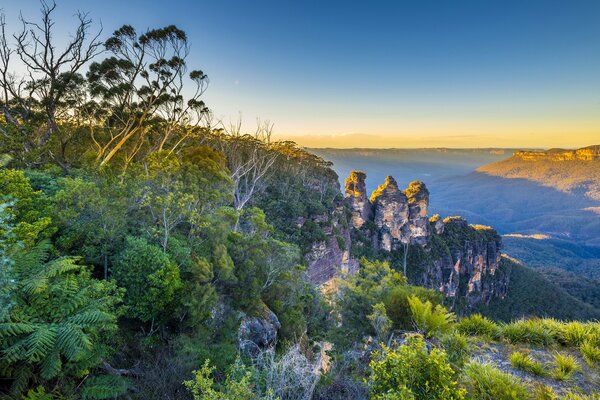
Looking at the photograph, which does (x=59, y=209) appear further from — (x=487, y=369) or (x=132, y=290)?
(x=487, y=369)

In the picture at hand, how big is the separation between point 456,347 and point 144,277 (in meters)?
9.41

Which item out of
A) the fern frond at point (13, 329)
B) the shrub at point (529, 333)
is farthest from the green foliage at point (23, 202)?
the shrub at point (529, 333)

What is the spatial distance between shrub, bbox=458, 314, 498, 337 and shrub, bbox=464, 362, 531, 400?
2917 millimetres

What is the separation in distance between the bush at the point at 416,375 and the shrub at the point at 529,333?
5314 mm

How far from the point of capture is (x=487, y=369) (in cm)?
555

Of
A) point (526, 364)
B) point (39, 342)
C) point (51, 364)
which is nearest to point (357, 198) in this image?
point (526, 364)

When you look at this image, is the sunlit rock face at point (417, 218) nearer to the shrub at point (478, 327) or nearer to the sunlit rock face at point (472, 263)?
the sunlit rock face at point (472, 263)

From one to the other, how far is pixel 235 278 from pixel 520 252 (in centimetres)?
17858

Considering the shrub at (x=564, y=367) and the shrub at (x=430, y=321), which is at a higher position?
the shrub at (x=564, y=367)

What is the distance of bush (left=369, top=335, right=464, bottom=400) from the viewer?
4016mm

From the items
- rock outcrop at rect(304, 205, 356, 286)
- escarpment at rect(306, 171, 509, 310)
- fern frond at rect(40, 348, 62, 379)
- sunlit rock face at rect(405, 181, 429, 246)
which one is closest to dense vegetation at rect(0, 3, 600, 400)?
fern frond at rect(40, 348, 62, 379)

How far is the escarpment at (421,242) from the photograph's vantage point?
68.5 m

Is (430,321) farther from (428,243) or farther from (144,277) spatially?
(428,243)

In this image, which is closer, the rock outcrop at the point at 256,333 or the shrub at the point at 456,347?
the shrub at the point at 456,347
